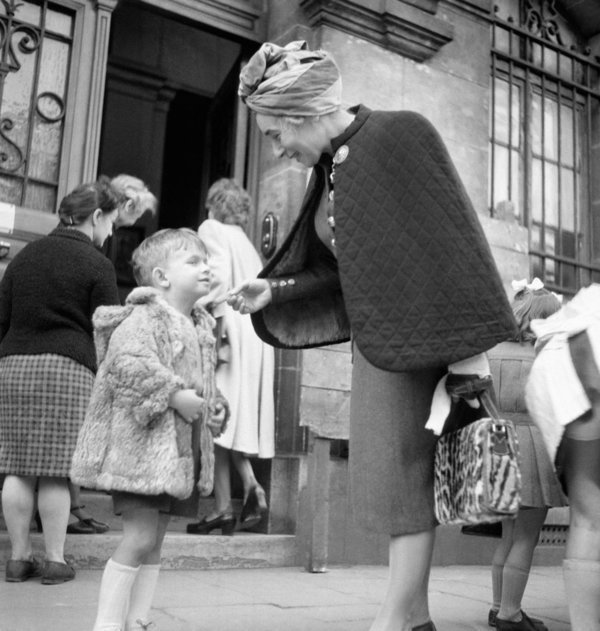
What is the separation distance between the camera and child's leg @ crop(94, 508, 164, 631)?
2.81m

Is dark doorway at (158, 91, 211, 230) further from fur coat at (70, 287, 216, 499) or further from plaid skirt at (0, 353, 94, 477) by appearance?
fur coat at (70, 287, 216, 499)

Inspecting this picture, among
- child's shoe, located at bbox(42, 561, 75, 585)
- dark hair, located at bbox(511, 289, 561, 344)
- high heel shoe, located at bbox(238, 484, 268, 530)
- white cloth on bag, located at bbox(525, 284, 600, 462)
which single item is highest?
dark hair, located at bbox(511, 289, 561, 344)

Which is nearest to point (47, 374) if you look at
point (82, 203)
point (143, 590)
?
point (82, 203)

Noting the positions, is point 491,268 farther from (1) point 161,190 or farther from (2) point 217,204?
(1) point 161,190

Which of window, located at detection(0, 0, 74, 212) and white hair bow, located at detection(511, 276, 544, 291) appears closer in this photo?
white hair bow, located at detection(511, 276, 544, 291)

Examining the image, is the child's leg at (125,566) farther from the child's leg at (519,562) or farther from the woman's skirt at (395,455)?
the child's leg at (519,562)

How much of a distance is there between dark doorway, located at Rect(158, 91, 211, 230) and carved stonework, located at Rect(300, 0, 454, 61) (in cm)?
410

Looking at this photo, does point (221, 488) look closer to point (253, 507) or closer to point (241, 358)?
point (253, 507)

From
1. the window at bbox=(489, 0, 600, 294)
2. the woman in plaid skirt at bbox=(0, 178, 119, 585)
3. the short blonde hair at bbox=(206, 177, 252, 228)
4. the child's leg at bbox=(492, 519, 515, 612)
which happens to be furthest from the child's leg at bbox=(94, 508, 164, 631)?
the window at bbox=(489, 0, 600, 294)

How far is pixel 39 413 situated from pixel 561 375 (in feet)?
8.19

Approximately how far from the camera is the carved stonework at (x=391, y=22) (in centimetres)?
638

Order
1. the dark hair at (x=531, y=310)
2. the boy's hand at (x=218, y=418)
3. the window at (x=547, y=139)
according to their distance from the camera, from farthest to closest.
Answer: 1. the window at (x=547, y=139)
2. the dark hair at (x=531, y=310)
3. the boy's hand at (x=218, y=418)

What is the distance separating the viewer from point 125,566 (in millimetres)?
2871

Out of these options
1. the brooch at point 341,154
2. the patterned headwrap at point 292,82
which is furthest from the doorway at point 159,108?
the brooch at point 341,154
